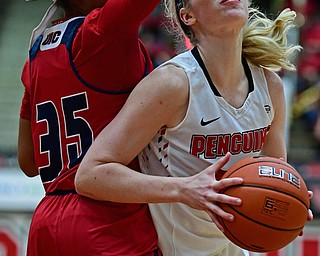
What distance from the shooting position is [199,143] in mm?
3086

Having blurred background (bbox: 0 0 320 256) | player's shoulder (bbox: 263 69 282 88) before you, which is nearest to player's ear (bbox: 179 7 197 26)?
player's shoulder (bbox: 263 69 282 88)

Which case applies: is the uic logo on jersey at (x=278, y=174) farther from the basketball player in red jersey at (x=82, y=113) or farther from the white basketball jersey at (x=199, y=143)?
the basketball player in red jersey at (x=82, y=113)

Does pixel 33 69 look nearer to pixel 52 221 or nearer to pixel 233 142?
pixel 52 221

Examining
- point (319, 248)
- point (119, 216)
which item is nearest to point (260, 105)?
point (119, 216)

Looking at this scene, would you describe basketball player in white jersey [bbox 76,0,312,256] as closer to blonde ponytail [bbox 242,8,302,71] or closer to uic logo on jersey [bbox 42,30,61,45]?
blonde ponytail [bbox 242,8,302,71]

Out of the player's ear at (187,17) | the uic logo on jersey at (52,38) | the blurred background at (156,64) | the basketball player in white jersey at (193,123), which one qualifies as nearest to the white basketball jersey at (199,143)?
the basketball player in white jersey at (193,123)

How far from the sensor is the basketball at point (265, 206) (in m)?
2.77

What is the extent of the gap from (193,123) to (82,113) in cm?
44

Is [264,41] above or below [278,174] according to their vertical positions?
above

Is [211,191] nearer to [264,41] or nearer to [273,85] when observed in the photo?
[273,85]

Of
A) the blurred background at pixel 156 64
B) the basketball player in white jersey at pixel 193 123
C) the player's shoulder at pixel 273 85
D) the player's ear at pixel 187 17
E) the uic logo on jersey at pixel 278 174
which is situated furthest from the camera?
the blurred background at pixel 156 64

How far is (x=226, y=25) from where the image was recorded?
3086 millimetres

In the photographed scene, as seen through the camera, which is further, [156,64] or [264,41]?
[156,64]

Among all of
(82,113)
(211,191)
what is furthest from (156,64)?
(211,191)
